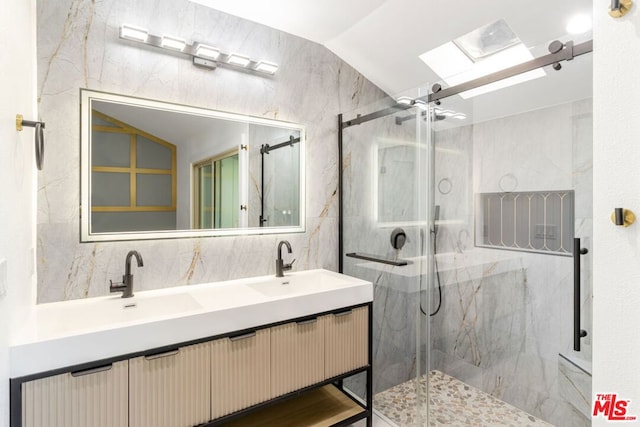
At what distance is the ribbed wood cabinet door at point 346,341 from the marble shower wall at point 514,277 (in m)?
0.46

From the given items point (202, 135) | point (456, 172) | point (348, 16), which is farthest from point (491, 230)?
point (202, 135)

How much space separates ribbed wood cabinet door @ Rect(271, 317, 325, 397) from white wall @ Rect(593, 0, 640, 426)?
4.04ft

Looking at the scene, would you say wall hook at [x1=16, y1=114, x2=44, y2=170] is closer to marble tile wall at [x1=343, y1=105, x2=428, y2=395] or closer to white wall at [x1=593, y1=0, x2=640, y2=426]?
marble tile wall at [x1=343, y1=105, x2=428, y2=395]

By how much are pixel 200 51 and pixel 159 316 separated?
4.94ft

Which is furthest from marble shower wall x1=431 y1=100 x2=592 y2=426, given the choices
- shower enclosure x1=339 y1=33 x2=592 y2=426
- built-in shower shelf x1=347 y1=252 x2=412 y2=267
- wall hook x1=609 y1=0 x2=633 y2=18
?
wall hook x1=609 y1=0 x2=633 y2=18

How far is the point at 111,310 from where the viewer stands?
1713mm

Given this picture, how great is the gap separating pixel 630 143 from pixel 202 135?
202 cm

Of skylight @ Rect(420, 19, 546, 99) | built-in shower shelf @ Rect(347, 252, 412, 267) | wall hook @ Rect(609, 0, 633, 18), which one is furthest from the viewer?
built-in shower shelf @ Rect(347, 252, 412, 267)

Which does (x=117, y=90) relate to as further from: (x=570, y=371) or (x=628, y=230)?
(x=570, y=371)

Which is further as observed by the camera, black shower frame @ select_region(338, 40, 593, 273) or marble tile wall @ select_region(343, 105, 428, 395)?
marble tile wall @ select_region(343, 105, 428, 395)

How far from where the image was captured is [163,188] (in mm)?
1974

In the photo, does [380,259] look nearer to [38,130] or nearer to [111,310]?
[111,310]

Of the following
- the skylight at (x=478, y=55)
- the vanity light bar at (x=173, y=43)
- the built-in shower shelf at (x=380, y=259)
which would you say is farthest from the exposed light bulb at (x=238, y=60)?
the built-in shower shelf at (x=380, y=259)

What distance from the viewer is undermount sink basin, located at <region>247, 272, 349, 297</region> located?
7.04 ft
